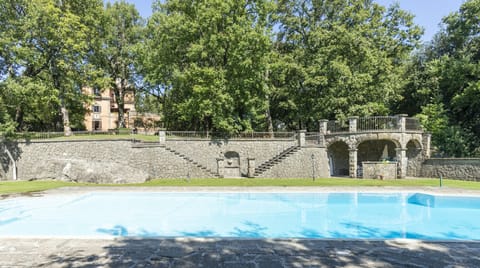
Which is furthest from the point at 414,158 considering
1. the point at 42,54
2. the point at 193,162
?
the point at 42,54

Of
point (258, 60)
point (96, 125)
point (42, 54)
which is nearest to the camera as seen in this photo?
point (42, 54)

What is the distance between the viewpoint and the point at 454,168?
17.7 metres

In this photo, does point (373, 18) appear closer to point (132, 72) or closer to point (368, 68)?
point (368, 68)

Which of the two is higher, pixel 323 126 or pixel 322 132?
pixel 323 126

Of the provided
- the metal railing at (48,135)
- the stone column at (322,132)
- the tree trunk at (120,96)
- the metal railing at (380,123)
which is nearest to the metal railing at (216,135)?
the stone column at (322,132)

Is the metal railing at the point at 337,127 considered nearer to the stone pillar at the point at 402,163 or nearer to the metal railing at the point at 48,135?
the stone pillar at the point at 402,163

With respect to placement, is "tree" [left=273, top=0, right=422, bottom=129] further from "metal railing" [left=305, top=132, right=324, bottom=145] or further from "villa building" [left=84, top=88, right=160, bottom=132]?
"villa building" [left=84, top=88, right=160, bottom=132]

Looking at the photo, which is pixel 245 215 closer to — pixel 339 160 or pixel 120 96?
pixel 339 160

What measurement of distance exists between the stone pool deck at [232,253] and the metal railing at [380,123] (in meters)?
14.8

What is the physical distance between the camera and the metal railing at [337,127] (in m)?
20.6

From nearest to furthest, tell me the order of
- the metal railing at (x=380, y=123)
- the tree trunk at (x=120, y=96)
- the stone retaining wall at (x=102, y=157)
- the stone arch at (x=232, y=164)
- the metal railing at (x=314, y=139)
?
1. the metal railing at (x=380, y=123)
2. the stone retaining wall at (x=102, y=157)
3. the metal railing at (x=314, y=139)
4. the stone arch at (x=232, y=164)
5. the tree trunk at (x=120, y=96)

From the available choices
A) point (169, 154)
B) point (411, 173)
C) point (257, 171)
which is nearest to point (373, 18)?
point (411, 173)

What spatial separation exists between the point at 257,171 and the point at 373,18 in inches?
752

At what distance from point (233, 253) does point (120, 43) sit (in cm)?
2962
